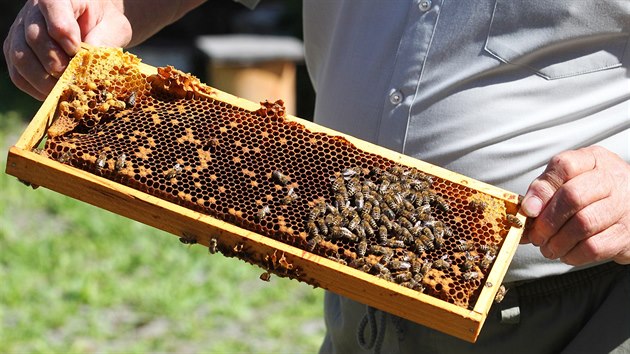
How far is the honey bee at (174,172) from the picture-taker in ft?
9.22

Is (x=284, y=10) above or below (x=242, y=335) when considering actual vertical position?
above

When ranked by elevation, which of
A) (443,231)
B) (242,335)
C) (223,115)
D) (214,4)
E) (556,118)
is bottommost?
(242,335)

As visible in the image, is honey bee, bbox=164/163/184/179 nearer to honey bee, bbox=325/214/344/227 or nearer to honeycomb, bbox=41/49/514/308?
honeycomb, bbox=41/49/514/308

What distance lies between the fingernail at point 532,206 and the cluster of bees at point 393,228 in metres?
0.17

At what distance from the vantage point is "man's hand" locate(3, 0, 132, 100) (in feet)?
9.85

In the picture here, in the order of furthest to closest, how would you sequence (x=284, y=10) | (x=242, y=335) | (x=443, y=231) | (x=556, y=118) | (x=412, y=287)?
(x=284, y=10)
(x=242, y=335)
(x=556, y=118)
(x=443, y=231)
(x=412, y=287)

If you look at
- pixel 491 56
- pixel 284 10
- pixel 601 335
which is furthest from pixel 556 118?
pixel 284 10

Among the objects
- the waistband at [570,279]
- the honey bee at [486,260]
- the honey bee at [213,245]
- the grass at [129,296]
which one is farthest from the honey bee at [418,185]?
the grass at [129,296]

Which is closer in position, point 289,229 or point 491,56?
point 289,229

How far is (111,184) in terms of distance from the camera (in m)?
2.72

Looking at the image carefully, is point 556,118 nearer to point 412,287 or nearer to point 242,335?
point 412,287

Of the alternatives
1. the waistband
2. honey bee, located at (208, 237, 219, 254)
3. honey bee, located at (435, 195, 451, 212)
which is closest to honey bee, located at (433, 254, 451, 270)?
honey bee, located at (435, 195, 451, 212)

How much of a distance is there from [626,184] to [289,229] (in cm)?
111

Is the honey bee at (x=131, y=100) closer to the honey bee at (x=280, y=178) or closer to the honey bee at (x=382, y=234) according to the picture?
the honey bee at (x=280, y=178)
